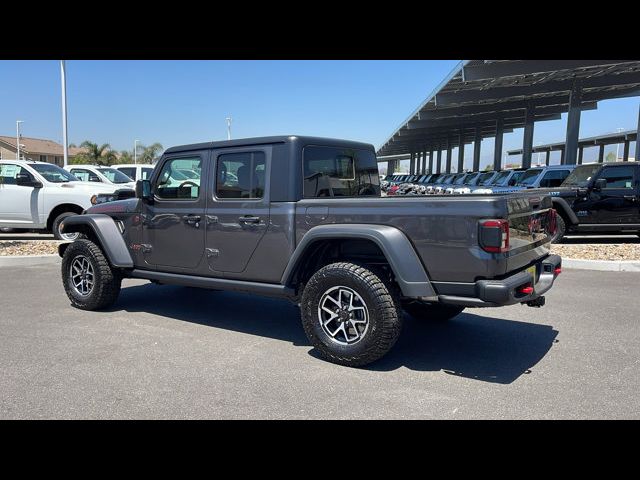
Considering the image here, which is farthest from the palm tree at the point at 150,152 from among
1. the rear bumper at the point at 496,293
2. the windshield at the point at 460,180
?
the rear bumper at the point at 496,293

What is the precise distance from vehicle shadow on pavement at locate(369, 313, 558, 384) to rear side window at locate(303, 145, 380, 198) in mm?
1571

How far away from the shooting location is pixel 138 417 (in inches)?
130

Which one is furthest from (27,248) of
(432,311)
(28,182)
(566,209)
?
(566,209)

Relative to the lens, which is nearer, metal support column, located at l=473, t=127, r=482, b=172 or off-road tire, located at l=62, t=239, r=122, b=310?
off-road tire, located at l=62, t=239, r=122, b=310

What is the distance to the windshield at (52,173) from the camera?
11492 millimetres

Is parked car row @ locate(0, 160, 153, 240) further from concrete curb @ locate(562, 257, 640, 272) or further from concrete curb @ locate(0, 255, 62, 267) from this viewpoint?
concrete curb @ locate(562, 257, 640, 272)

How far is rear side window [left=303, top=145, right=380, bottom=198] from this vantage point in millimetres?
4797

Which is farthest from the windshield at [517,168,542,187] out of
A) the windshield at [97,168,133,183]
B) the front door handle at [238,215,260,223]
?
the front door handle at [238,215,260,223]

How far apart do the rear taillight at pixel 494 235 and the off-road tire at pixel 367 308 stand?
85 centimetres

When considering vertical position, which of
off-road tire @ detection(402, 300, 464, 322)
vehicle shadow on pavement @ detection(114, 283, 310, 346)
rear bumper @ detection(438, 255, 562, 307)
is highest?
rear bumper @ detection(438, 255, 562, 307)
